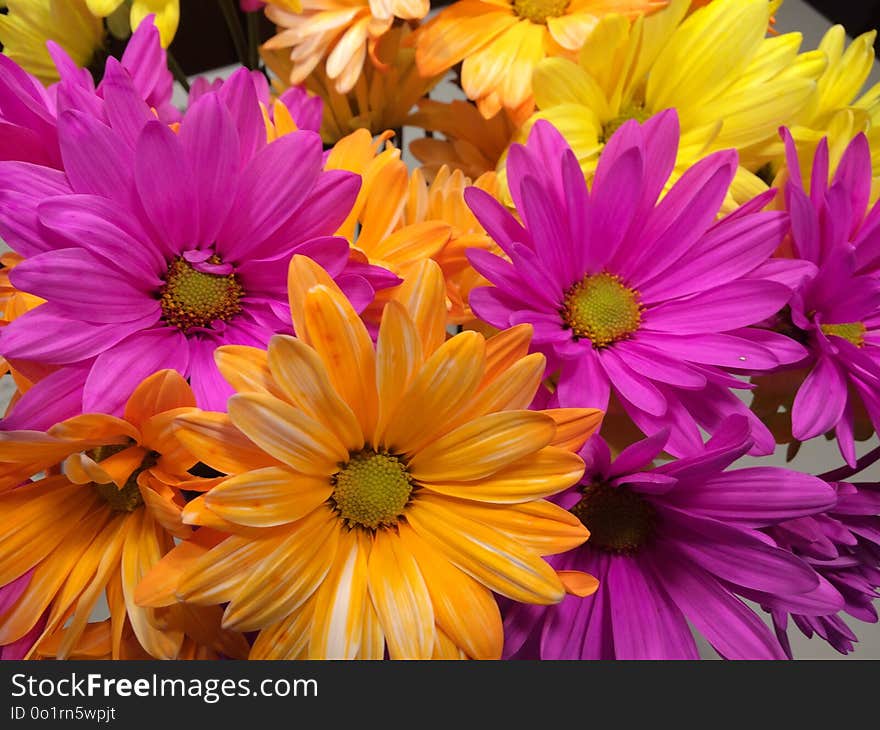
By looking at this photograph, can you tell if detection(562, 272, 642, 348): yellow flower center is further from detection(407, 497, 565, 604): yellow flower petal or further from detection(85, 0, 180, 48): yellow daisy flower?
detection(85, 0, 180, 48): yellow daisy flower

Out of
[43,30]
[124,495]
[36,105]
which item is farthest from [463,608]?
[43,30]

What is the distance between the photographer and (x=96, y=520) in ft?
1.09

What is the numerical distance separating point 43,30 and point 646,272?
1.23 ft

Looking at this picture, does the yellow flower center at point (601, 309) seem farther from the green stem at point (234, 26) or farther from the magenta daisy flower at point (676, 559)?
the green stem at point (234, 26)

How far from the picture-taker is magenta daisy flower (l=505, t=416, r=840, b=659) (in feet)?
1.03

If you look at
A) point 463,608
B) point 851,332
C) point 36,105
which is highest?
point 36,105

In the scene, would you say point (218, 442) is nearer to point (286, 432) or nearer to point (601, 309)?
point (286, 432)

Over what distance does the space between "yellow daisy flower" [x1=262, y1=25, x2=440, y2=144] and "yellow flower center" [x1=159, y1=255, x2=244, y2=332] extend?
0.24 meters

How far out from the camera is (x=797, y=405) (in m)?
0.34

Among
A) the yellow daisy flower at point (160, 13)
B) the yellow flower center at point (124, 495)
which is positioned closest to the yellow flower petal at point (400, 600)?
the yellow flower center at point (124, 495)

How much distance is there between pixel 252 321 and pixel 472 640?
0.50 feet

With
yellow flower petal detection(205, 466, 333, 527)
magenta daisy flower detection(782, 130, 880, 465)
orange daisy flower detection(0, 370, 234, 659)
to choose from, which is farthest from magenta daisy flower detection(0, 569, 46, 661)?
magenta daisy flower detection(782, 130, 880, 465)

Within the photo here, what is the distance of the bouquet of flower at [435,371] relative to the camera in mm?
283

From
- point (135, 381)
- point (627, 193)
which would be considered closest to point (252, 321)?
point (135, 381)
